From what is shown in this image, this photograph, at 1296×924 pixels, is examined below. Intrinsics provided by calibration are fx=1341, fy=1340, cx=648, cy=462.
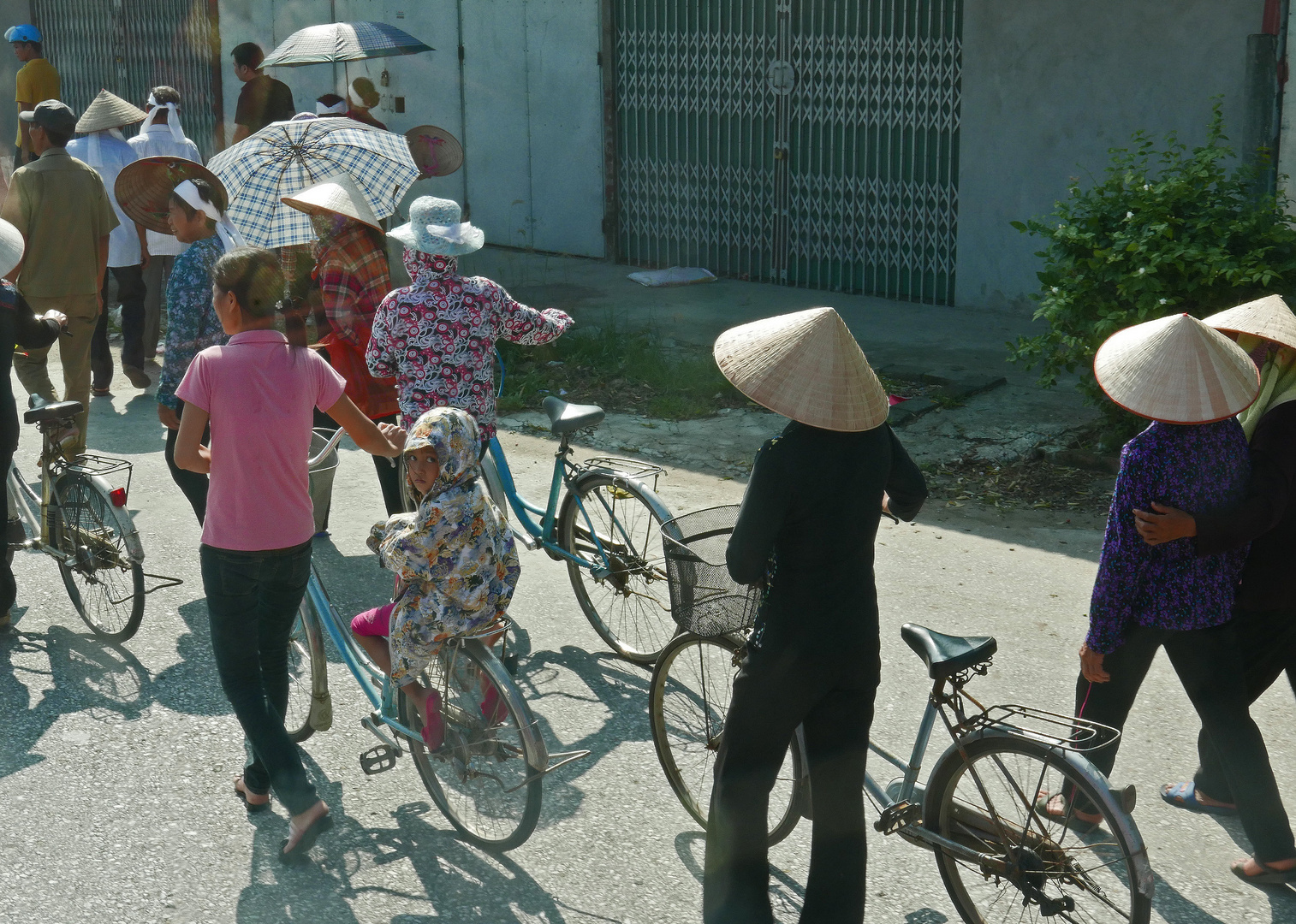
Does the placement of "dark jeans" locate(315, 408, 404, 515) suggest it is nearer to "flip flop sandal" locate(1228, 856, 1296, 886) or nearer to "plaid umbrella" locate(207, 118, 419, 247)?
"plaid umbrella" locate(207, 118, 419, 247)

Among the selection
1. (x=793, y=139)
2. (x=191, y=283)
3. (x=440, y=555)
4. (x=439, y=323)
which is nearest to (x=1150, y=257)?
(x=439, y=323)

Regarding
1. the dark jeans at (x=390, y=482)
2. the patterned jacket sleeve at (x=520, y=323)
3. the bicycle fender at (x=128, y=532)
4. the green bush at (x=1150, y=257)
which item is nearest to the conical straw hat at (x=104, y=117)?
the dark jeans at (x=390, y=482)

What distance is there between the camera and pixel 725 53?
12.0m

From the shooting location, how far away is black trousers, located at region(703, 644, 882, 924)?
10.7 feet

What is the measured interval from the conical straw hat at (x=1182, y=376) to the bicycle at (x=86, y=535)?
375 centimetres

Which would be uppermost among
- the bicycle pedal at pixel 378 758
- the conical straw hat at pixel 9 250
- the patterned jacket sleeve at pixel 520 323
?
the conical straw hat at pixel 9 250

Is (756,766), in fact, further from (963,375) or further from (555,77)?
(555,77)

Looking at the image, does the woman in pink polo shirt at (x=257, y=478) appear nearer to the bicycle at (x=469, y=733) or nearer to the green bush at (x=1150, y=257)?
the bicycle at (x=469, y=733)

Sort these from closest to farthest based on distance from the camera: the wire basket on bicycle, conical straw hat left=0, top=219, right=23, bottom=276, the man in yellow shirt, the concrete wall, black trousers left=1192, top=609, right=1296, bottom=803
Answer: the wire basket on bicycle → black trousers left=1192, top=609, right=1296, bottom=803 → conical straw hat left=0, top=219, right=23, bottom=276 → the concrete wall → the man in yellow shirt

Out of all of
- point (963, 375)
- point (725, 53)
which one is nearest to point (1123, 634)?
point (963, 375)

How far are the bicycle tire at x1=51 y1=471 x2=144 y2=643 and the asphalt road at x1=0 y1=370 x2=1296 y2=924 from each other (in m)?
0.12

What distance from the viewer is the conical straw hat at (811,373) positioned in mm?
3100

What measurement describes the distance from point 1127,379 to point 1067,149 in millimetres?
7222

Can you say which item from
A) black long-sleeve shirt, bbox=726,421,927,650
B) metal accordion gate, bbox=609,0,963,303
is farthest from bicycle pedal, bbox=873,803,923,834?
metal accordion gate, bbox=609,0,963,303
